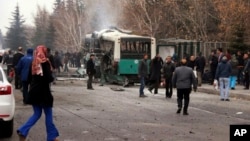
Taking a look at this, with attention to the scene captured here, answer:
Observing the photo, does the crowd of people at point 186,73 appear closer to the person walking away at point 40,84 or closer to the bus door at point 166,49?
the bus door at point 166,49

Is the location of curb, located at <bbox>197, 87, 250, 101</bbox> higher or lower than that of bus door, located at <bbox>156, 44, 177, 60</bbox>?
lower

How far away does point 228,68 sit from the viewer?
20781 mm

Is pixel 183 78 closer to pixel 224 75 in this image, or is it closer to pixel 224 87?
pixel 224 75

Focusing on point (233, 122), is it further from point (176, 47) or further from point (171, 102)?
point (176, 47)

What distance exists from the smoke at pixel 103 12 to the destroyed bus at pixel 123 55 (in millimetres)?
34069

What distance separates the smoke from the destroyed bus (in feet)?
112

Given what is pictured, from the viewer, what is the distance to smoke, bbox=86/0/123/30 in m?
70.4

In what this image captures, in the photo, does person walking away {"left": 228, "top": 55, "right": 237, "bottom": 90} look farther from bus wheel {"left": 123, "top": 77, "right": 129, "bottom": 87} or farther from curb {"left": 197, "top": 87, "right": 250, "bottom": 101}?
bus wheel {"left": 123, "top": 77, "right": 129, "bottom": 87}

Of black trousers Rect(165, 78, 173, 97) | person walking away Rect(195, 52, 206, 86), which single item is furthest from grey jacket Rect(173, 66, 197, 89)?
person walking away Rect(195, 52, 206, 86)

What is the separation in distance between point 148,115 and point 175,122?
1.51 metres

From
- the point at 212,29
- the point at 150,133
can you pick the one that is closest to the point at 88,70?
the point at 150,133

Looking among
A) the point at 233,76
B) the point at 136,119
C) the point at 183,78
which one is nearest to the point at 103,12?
the point at 233,76

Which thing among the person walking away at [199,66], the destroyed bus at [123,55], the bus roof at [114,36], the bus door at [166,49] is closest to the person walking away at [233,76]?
the person walking away at [199,66]

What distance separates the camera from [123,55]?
31109 millimetres
